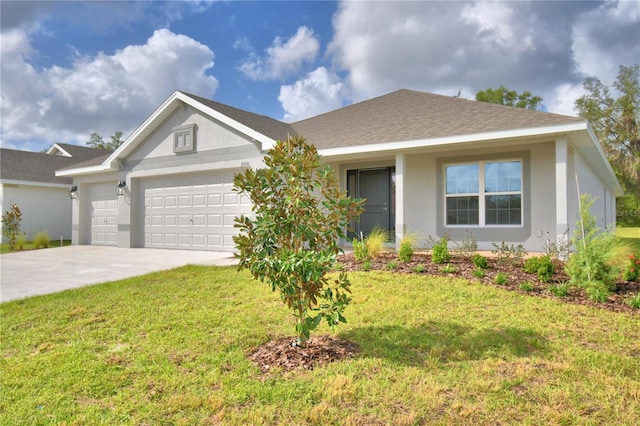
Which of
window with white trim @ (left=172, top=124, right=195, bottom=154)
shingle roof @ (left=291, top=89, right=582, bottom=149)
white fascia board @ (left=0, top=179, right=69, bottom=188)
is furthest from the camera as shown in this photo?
white fascia board @ (left=0, top=179, right=69, bottom=188)

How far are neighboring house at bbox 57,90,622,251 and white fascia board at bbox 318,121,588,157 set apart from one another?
0.02 meters

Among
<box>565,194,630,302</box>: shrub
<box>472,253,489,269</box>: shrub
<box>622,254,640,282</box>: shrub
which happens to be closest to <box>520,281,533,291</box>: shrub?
<box>565,194,630,302</box>: shrub

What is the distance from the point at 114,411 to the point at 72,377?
2.88 feet

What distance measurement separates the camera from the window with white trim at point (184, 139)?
41.3 ft

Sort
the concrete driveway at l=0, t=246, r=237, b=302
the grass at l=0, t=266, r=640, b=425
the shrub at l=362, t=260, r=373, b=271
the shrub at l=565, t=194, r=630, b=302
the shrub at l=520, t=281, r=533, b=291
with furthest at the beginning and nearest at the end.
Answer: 1. the shrub at l=362, t=260, r=373, b=271
2. the concrete driveway at l=0, t=246, r=237, b=302
3. the shrub at l=520, t=281, r=533, b=291
4. the shrub at l=565, t=194, r=630, b=302
5. the grass at l=0, t=266, r=640, b=425

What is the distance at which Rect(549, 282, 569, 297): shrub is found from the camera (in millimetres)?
5535

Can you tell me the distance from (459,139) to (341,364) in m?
6.78

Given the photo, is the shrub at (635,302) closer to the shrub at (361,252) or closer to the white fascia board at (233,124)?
the shrub at (361,252)

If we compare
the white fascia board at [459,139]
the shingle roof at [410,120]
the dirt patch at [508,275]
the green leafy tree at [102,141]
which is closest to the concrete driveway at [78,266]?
the dirt patch at [508,275]

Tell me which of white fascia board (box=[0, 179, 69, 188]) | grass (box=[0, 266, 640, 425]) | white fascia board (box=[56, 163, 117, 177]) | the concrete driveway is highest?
white fascia board (box=[56, 163, 117, 177])

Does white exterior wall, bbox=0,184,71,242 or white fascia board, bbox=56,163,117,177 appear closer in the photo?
white fascia board, bbox=56,163,117,177

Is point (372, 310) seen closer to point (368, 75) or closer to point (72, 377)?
point (72, 377)

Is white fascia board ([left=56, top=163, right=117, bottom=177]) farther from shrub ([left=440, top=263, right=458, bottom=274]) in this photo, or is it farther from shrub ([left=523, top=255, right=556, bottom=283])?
shrub ([left=523, top=255, right=556, bottom=283])

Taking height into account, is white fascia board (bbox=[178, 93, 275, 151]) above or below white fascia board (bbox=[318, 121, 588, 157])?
above
